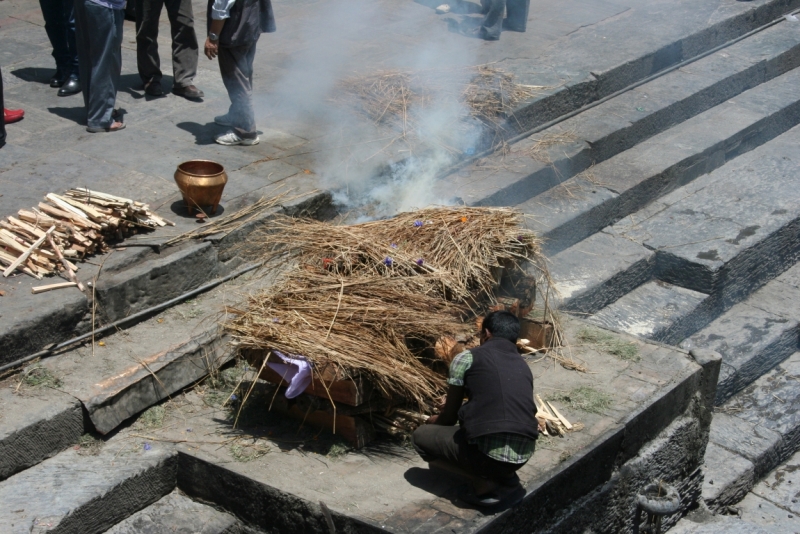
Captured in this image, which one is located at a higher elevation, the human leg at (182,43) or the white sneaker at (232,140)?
the human leg at (182,43)

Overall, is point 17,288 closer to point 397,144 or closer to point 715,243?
point 397,144

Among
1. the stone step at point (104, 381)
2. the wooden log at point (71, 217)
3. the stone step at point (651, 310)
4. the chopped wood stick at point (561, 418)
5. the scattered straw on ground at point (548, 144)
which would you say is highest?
the wooden log at point (71, 217)

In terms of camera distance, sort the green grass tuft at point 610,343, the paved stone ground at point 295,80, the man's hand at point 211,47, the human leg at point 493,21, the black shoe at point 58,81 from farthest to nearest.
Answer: the human leg at point 493,21, the black shoe at point 58,81, the man's hand at point 211,47, the paved stone ground at point 295,80, the green grass tuft at point 610,343

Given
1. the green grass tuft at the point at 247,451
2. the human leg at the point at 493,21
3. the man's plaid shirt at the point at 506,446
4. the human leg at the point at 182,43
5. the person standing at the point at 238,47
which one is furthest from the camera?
the human leg at the point at 493,21

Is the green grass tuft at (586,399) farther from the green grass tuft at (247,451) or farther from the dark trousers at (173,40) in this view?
the dark trousers at (173,40)

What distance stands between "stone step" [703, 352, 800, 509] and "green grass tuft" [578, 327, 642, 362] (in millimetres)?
1448

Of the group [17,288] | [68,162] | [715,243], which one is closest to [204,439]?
[17,288]

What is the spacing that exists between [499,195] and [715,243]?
216cm

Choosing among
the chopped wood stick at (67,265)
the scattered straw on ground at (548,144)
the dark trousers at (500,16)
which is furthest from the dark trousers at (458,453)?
the dark trousers at (500,16)

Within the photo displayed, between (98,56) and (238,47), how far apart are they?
1175 millimetres

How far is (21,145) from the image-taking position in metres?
7.00

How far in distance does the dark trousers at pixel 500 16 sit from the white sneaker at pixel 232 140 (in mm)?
3838

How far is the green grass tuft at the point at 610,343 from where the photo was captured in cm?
574

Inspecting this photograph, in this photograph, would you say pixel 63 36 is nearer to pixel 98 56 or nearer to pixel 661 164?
pixel 98 56
